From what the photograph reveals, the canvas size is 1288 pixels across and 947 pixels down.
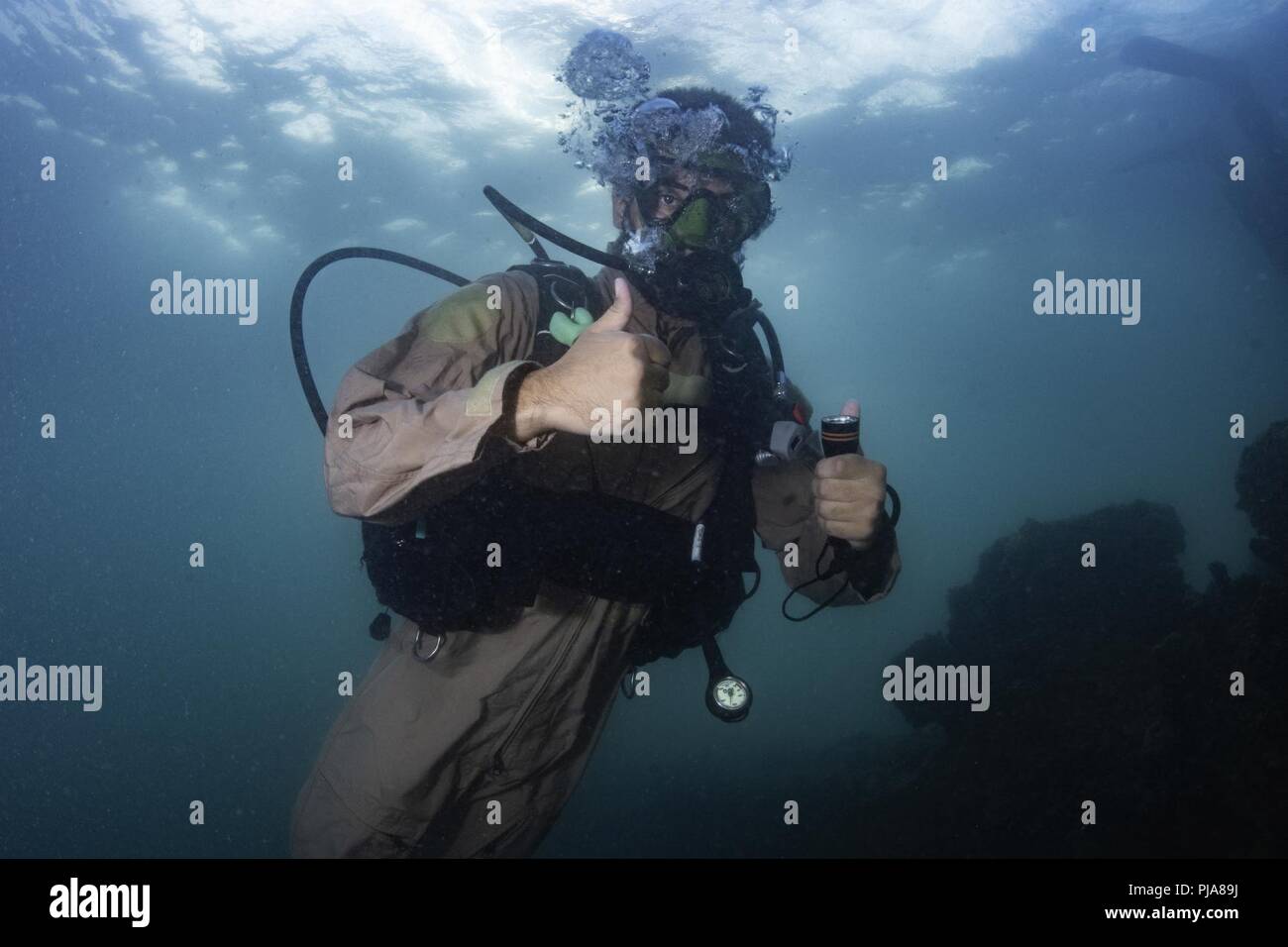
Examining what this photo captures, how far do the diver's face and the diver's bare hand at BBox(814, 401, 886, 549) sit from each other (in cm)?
203

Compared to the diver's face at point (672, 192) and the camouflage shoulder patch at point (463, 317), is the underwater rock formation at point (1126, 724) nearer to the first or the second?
the diver's face at point (672, 192)

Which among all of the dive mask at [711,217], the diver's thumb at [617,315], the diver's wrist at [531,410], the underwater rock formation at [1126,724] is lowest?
the underwater rock formation at [1126,724]

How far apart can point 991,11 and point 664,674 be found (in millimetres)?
33860

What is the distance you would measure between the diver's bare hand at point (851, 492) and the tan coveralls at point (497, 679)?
0.57 metres

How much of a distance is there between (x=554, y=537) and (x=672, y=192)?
2.48 meters

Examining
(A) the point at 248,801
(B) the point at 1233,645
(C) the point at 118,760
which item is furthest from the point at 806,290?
(C) the point at 118,760

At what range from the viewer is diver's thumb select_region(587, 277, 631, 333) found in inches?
84.0

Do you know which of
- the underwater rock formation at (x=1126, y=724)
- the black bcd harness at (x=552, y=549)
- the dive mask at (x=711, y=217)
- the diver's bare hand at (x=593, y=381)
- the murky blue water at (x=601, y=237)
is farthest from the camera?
the murky blue water at (x=601, y=237)

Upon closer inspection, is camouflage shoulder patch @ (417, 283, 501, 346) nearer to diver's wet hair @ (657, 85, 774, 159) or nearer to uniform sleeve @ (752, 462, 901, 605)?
uniform sleeve @ (752, 462, 901, 605)

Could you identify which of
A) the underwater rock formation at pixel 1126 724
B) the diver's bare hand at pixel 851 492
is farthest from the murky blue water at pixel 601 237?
the diver's bare hand at pixel 851 492

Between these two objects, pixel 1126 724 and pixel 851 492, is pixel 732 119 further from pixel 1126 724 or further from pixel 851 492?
pixel 1126 724

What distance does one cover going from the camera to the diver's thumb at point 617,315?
2133 mm

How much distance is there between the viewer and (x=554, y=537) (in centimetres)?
310

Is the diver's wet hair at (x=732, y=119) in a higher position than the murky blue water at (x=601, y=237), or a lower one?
lower
